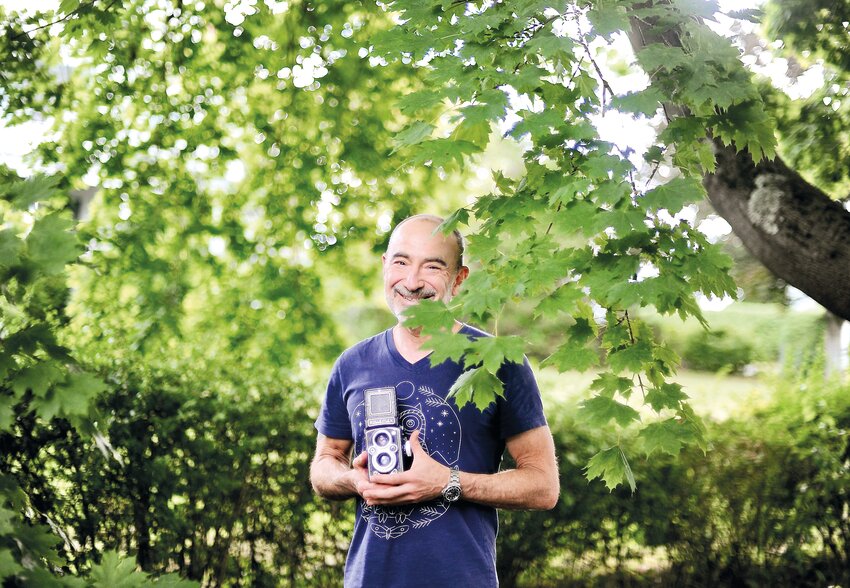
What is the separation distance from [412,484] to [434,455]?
0.63 ft

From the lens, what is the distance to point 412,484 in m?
1.95

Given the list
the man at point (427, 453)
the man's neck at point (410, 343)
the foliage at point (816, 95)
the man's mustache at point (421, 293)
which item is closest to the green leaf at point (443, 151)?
the man at point (427, 453)

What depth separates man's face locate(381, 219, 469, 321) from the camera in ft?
7.35

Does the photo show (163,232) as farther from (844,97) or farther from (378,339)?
(844,97)

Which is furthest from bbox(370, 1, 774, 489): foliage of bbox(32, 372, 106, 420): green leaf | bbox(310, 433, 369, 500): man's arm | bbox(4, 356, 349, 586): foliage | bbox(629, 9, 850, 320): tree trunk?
bbox(4, 356, 349, 586): foliage

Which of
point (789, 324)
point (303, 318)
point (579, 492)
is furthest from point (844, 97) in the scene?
point (789, 324)

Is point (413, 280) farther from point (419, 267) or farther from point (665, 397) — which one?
point (665, 397)

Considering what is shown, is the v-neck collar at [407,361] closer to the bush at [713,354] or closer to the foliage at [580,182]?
the foliage at [580,182]

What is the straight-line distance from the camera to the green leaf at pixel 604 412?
1950 millimetres

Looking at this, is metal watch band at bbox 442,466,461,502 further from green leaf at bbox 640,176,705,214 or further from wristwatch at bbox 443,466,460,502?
green leaf at bbox 640,176,705,214

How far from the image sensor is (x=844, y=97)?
4.41 m

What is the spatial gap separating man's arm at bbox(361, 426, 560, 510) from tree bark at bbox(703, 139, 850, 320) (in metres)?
1.98

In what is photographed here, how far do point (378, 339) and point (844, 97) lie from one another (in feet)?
11.4

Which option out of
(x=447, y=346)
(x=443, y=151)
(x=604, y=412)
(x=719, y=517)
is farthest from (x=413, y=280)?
(x=719, y=517)
